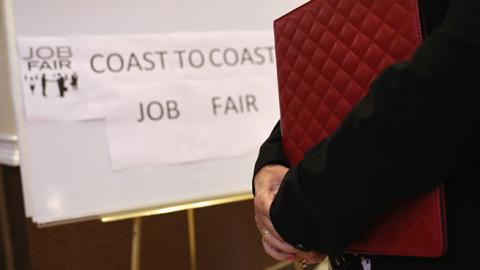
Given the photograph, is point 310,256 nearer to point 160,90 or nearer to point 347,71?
point 347,71

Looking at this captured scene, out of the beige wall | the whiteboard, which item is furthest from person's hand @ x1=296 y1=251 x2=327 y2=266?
the beige wall

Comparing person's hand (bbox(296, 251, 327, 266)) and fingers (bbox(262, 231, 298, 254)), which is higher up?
fingers (bbox(262, 231, 298, 254))

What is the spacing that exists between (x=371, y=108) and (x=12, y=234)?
5.79 feet

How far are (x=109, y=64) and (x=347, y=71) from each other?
0.82 meters

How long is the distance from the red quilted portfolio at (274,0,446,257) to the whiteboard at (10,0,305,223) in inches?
26.8

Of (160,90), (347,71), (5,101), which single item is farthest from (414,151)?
(5,101)

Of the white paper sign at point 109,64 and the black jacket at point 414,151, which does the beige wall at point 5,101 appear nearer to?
the white paper sign at point 109,64

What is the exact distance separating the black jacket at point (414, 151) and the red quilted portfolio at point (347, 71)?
0.07 ft

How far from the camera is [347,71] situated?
475mm

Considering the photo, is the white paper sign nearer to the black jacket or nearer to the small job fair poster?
the small job fair poster

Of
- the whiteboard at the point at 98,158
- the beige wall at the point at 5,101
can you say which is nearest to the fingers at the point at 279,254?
the whiteboard at the point at 98,158

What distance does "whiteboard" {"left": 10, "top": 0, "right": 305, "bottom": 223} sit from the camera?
1.08 meters

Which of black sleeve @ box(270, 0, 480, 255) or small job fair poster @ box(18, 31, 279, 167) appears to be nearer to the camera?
black sleeve @ box(270, 0, 480, 255)

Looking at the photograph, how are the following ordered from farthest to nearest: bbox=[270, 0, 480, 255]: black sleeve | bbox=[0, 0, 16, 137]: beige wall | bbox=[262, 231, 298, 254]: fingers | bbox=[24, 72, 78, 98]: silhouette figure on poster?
bbox=[0, 0, 16, 137]: beige wall
bbox=[24, 72, 78, 98]: silhouette figure on poster
bbox=[262, 231, 298, 254]: fingers
bbox=[270, 0, 480, 255]: black sleeve
